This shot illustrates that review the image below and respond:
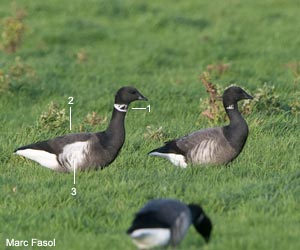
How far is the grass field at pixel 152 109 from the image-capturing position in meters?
9.47

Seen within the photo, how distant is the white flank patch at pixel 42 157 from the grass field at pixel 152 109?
0.12m

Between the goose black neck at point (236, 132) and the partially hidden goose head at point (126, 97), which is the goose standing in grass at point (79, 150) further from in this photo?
the goose black neck at point (236, 132)

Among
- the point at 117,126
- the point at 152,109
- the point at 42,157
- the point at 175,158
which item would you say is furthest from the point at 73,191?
the point at 152,109

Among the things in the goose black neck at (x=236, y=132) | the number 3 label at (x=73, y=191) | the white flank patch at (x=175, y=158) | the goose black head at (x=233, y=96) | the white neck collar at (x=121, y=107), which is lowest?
the number 3 label at (x=73, y=191)

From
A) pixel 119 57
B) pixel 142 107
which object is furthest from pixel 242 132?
pixel 119 57

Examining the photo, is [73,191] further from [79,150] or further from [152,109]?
[152,109]

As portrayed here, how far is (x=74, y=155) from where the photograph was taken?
1150 centimetres

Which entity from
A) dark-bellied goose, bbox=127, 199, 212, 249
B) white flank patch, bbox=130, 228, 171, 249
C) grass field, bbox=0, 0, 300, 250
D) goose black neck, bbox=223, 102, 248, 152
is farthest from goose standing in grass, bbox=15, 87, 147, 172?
white flank patch, bbox=130, 228, 171, 249

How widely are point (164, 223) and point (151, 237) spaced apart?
0.61 feet

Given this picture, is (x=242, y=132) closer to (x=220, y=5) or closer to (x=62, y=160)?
(x=62, y=160)

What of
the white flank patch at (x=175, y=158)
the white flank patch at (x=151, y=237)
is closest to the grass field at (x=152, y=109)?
the white flank patch at (x=175, y=158)

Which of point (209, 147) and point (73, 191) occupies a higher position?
point (209, 147)

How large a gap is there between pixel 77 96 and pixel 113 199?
22.6 ft

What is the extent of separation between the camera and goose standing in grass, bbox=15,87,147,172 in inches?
453
